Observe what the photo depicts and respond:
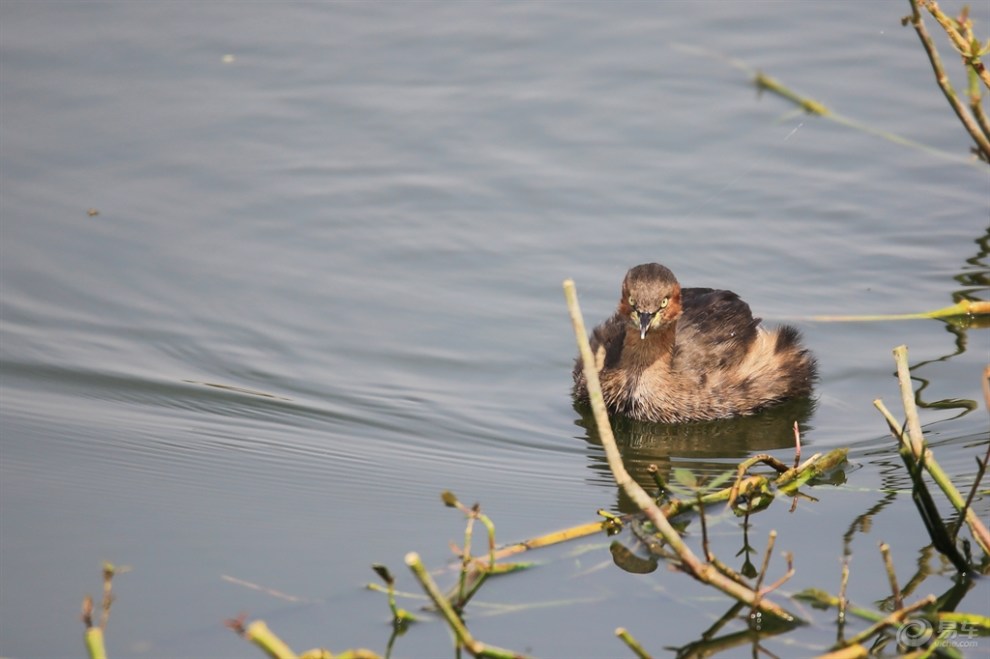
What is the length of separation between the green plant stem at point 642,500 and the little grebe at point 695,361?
3.36 metres

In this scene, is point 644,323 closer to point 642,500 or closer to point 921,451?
point 921,451

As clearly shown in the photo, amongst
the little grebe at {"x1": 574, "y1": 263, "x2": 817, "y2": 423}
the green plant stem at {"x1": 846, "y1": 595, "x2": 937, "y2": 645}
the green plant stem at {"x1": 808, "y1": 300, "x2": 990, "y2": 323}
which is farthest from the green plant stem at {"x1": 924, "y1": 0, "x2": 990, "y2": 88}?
the green plant stem at {"x1": 808, "y1": 300, "x2": 990, "y2": 323}

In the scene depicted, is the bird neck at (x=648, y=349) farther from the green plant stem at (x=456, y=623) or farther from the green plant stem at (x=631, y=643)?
the green plant stem at (x=456, y=623)

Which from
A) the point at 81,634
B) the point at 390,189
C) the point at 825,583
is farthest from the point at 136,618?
the point at 390,189

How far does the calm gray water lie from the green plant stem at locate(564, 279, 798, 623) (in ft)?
1.31

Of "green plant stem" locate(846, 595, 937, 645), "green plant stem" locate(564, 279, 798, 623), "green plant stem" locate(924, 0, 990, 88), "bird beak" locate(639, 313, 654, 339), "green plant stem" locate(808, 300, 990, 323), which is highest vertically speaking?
"green plant stem" locate(924, 0, 990, 88)

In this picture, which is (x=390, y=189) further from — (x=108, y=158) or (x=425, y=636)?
(x=425, y=636)

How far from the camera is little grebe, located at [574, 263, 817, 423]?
8352mm

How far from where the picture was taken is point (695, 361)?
337 inches

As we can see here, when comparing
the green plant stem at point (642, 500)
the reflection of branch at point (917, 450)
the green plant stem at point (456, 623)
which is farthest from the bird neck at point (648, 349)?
the green plant stem at point (456, 623)

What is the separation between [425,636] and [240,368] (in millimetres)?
3582

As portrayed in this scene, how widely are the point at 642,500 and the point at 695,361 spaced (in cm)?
397

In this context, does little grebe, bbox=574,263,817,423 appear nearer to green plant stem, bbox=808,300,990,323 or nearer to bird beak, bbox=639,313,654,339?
bird beak, bbox=639,313,654,339

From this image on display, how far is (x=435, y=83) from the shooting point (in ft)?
39.2
